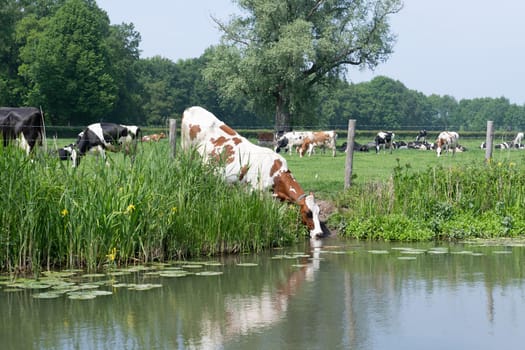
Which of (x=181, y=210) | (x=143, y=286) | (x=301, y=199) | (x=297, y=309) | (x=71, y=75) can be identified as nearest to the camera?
(x=297, y=309)

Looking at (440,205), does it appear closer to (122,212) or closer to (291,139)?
(122,212)

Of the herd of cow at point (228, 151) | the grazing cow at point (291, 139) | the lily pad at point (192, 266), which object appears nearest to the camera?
the lily pad at point (192, 266)

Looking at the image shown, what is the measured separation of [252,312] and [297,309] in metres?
0.49

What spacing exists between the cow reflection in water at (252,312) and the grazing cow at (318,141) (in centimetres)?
2716

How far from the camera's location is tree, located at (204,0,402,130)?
44.7m

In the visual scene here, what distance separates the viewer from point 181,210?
11.2m

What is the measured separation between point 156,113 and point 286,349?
88.4 m

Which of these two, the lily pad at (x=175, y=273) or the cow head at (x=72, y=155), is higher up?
the cow head at (x=72, y=155)

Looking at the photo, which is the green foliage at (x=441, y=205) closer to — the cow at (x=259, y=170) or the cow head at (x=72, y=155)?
the cow at (x=259, y=170)

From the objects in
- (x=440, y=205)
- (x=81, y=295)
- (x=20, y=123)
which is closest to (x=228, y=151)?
(x=440, y=205)

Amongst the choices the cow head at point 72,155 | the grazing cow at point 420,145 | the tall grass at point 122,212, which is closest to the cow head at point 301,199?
the tall grass at point 122,212

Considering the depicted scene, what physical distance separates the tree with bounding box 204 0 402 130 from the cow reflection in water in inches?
1384

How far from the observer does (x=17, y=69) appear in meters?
71.2

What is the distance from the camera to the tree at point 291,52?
44.7 m
